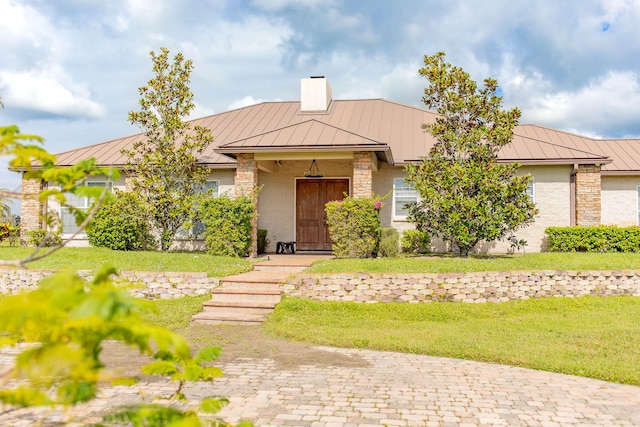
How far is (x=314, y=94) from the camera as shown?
20.2m

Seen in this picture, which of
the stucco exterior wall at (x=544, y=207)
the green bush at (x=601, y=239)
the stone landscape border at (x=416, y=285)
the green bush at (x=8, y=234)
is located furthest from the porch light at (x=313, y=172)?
the green bush at (x=8, y=234)

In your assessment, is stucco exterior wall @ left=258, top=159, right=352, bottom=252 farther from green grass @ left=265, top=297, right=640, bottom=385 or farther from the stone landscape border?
green grass @ left=265, top=297, right=640, bottom=385

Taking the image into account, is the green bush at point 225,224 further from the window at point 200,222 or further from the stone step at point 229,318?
the stone step at point 229,318

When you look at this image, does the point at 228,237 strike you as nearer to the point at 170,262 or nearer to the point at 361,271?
the point at 170,262

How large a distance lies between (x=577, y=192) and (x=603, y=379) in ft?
37.8

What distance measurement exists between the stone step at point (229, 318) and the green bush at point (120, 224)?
6319 millimetres

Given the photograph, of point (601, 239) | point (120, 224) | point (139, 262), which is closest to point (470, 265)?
point (601, 239)

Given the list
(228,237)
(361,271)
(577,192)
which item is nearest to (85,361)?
(361,271)

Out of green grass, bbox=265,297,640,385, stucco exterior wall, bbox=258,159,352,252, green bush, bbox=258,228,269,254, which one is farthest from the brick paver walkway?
stucco exterior wall, bbox=258,159,352,252

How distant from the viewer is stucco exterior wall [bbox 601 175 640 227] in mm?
17141

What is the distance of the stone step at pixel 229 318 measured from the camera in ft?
31.3

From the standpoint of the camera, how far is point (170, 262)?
12.6 meters

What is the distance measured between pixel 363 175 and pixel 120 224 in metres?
7.41

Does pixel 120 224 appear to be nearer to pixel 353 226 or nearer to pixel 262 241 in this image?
pixel 262 241
